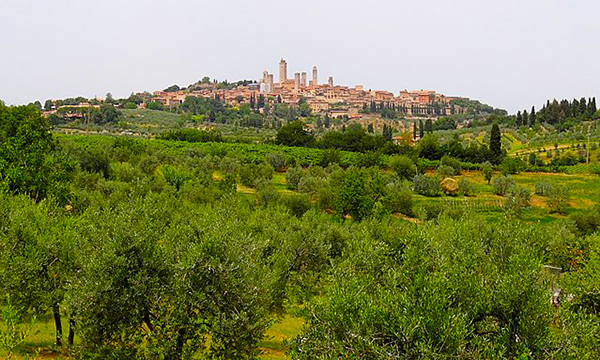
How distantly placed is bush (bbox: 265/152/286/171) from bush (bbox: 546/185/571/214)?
38.3 meters

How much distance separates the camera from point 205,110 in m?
182

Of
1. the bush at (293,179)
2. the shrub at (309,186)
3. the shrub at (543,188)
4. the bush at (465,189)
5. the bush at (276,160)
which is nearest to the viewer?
the shrub at (309,186)

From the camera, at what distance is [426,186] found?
223 ft

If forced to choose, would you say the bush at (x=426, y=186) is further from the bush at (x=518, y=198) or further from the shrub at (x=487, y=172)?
the shrub at (x=487, y=172)

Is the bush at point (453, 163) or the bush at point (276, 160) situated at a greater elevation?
the bush at point (276, 160)

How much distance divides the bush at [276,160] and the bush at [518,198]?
111 feet

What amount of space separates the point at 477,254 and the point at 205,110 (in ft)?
570

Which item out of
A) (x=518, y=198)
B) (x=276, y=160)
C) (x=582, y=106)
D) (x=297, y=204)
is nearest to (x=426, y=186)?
(x=518, y=198)

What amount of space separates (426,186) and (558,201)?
1646 centimetres

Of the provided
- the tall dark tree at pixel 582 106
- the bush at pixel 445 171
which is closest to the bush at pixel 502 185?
the bush at pixel 445 171

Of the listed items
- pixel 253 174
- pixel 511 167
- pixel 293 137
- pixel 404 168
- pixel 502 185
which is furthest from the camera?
pixel 293 137

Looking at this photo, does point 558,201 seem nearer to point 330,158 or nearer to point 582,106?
point 330,158

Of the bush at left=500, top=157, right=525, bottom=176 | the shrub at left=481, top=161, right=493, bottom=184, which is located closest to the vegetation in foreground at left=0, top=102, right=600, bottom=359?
the shrub at left=481, top=161, right=493, bottom=184

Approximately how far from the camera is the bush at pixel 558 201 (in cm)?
6034
